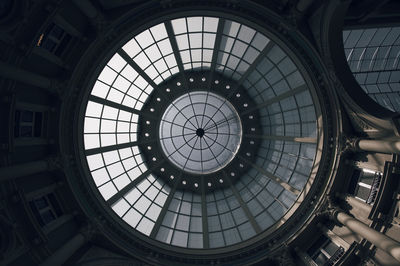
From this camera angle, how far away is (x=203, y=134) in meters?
30.9

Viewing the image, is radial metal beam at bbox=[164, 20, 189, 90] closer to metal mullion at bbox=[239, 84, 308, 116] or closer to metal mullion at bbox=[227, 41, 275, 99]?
metal mullion at bbox=[227, 41, 275, 99]

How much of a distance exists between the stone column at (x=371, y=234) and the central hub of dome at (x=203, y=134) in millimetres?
14610

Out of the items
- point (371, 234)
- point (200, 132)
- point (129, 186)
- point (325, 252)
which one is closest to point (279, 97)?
point (200, 132)

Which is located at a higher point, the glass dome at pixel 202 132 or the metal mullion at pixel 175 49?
the metal mullion at pixel 175 49

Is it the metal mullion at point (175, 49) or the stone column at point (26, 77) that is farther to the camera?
the metal mullion at point (175, 49)

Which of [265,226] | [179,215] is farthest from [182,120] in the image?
[265,226]

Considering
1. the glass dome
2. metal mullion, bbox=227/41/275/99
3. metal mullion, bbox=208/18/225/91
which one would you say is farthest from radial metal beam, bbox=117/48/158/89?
metal mullion, bbox=227/41/275/99

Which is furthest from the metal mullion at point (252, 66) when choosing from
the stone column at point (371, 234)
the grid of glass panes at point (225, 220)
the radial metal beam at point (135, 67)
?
the stone column at point (371, 234)

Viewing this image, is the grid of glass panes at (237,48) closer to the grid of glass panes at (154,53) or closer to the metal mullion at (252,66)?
the metal mullion at (252,66)

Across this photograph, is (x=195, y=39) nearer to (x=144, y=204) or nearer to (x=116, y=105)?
(x=116, y=105)

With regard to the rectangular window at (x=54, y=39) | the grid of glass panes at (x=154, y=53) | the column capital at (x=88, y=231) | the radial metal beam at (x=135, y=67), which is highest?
the grid of glass panes at (x=154, y=53)

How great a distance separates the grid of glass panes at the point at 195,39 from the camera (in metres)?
22.5

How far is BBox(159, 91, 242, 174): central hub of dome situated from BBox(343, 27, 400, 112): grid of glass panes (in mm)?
13242

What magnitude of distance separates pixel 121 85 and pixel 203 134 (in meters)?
11.0
